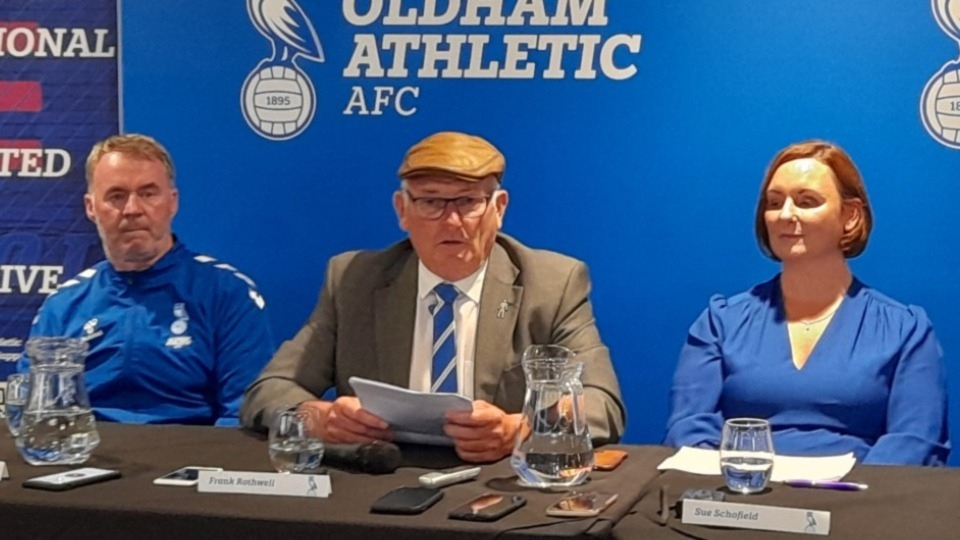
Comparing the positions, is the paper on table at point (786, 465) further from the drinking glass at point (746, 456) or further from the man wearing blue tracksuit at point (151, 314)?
the man wearing blue tracksuit at point (151, 314)

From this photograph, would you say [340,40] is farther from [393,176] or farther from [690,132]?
[690,132]

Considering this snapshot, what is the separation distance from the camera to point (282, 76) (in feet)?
A: 11.7

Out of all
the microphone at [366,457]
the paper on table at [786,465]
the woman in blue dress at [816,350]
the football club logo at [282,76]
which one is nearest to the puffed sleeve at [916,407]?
the woman in blue dress at [816,350]

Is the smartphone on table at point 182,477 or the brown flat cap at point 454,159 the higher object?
the brown flat cap at point 454,159

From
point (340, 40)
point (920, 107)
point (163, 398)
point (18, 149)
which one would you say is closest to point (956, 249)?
point (920, 107)

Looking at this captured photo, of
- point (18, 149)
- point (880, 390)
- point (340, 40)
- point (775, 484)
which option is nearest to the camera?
point (775, 484)

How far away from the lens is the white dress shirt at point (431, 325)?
106 inches

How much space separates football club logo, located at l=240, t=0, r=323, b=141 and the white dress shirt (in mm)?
1051

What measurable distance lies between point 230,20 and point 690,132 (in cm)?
143

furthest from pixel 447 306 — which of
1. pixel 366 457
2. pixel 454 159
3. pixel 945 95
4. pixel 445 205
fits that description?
pixel 945 95

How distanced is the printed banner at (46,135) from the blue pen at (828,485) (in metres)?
2.54

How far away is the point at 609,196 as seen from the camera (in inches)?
133

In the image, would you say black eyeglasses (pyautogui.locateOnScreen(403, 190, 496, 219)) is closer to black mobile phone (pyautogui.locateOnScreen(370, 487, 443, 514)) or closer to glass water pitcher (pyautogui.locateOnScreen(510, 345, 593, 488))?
glass water pitcher (pyautogui.locateOnScreen(510, 345, 593, 488))

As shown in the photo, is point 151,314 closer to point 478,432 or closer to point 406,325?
point 406,325
